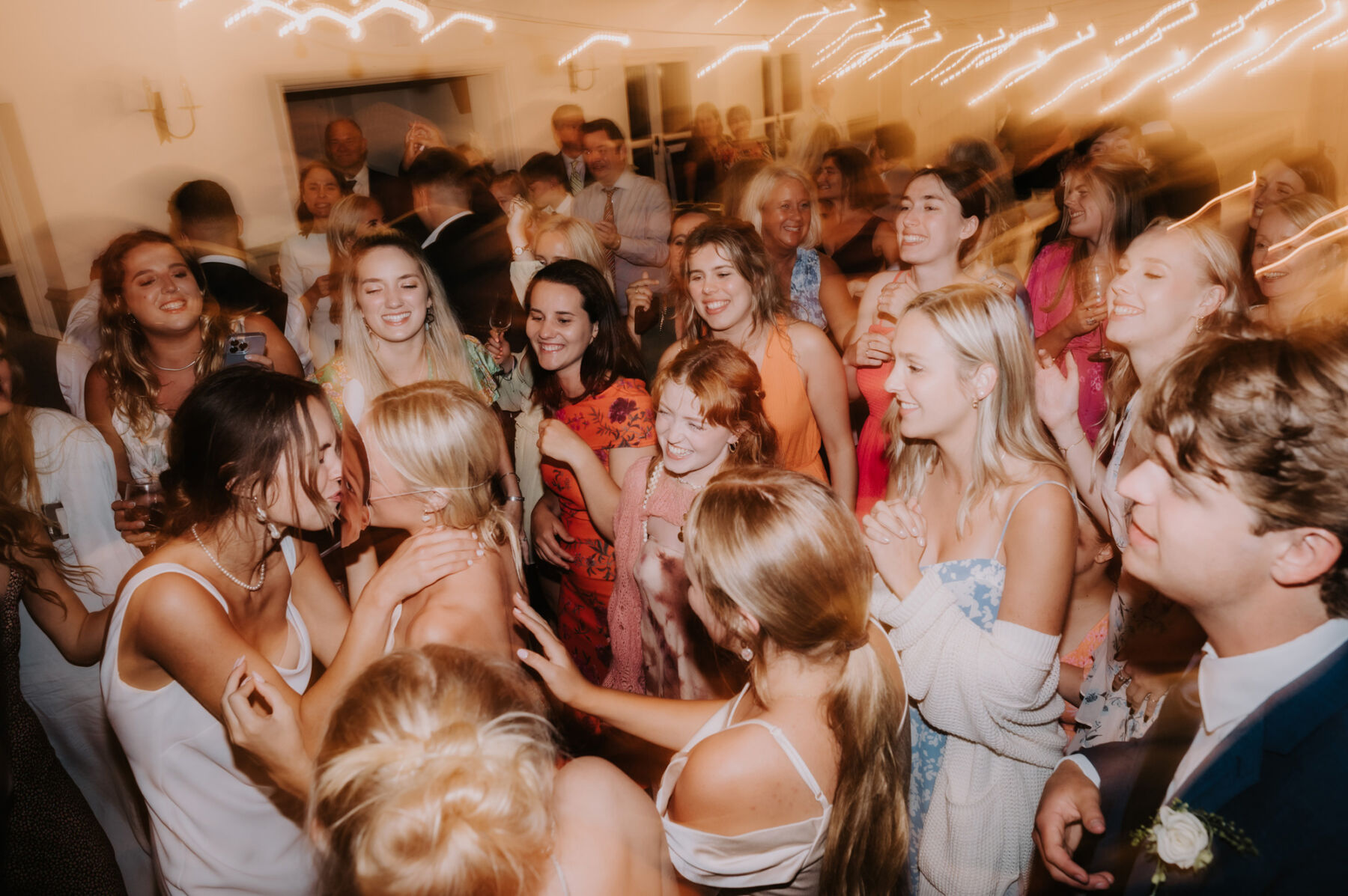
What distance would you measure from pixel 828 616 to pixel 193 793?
1.30m

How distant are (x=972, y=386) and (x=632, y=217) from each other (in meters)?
4.10

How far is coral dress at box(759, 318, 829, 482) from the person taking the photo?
252cm

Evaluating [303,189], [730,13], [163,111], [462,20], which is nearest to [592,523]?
[303,189]

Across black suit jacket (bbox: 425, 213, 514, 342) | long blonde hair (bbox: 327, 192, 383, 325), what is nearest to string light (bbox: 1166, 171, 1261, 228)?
black suit jacket (bbox: 425, 213, 514, 342)

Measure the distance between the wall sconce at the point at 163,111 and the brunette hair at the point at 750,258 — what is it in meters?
3.87

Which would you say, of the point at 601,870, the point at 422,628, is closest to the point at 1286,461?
the point at 601,870

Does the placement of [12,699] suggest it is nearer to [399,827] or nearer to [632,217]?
[399,827]

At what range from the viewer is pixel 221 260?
330cm

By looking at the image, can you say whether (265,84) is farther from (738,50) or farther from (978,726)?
(978,726)

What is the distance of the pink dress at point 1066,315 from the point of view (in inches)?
104

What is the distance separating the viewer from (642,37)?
7.45 m

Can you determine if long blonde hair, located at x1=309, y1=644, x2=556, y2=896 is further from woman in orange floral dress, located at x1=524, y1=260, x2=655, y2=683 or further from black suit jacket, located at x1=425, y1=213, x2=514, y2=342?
black suit jacket, located at x1=425, y1=213, x2=514, y2=342

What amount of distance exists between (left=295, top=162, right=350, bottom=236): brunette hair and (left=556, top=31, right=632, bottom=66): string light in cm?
255

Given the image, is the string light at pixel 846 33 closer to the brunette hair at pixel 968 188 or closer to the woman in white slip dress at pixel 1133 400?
the brunette hair at pixel 968 188
